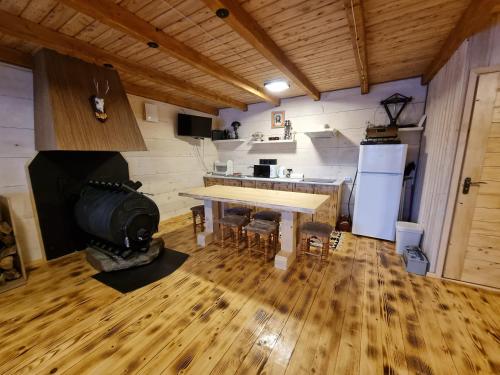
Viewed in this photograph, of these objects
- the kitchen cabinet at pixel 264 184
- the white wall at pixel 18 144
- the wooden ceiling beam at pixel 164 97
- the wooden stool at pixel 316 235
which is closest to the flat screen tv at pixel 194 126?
the wooden ceiling beam at pixel 164 97

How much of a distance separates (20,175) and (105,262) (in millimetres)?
1429

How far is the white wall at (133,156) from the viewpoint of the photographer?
2.31 m

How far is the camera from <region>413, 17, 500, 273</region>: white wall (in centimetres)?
181

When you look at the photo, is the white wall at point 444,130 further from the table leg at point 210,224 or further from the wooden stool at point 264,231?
the table leg at point 210,224

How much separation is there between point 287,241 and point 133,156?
2990 mm

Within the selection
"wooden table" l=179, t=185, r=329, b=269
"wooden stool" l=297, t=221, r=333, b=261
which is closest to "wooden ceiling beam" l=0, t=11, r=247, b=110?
"wooden table" l=179, t=185, r=329, b=269

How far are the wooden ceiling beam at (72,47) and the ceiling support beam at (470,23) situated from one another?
3.39 metres

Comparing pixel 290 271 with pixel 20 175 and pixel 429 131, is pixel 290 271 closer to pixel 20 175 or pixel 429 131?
pixel 429 131

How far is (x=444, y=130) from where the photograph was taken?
226cm

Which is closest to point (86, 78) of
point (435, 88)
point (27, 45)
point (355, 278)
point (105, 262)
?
point (27, 45)

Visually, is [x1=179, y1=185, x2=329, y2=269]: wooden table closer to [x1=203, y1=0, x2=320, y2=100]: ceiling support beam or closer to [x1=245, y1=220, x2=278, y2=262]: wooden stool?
[x1=245, y1=220, x2=278, y2=262]: wooden stool

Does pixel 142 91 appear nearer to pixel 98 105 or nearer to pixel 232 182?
pixel 98 105

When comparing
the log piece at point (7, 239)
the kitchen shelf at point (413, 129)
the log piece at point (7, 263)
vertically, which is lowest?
the log piece at point (7, 263)

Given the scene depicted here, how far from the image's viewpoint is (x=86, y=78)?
2461 mm
